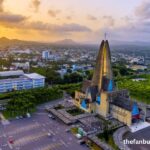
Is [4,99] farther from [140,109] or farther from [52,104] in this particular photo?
[140,109]

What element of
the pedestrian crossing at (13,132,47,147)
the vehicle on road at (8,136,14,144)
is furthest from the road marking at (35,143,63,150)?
the vehicle on road at (8,136,14,144)

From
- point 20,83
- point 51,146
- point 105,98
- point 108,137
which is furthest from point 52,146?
point 20,83

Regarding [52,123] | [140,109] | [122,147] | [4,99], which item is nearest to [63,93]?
[4,99]

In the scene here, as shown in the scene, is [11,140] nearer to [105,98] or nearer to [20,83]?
[105,98]

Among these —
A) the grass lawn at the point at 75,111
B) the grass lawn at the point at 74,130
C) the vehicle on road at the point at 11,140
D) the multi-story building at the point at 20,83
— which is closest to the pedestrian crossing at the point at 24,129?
the vehicle on road at the point at 11,140

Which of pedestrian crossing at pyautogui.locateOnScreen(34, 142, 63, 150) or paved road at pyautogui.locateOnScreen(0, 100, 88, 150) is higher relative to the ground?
paved road at pyautogui.locateOnScreen(0, 100, 88, 150)

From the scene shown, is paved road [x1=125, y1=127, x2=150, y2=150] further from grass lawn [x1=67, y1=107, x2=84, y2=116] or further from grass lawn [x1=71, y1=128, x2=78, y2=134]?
grass lawn [x1=67, y1=107, x2=84, y2=116]
